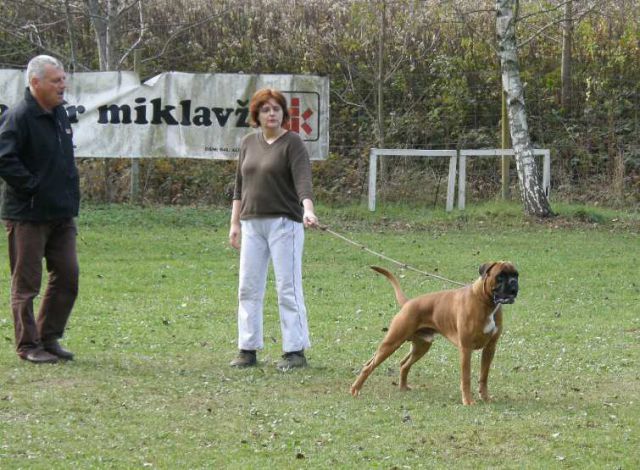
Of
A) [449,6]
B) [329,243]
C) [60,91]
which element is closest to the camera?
[60,91]

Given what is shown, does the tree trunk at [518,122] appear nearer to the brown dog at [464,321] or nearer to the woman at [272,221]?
the woman at [272,221]

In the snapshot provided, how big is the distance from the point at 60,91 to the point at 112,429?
9.55 ft

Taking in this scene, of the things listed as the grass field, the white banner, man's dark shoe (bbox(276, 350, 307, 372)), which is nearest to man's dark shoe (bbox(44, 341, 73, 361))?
the grass field

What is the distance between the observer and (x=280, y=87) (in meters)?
18.8

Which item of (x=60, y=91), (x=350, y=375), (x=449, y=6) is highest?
(x=449, y=6)

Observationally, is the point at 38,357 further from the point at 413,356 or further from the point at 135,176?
the point at 135,176

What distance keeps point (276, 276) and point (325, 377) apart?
0.88 meters

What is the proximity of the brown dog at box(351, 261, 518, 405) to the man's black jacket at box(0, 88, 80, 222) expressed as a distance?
262 centimetres

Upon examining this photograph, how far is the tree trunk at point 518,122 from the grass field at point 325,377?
2.59 meters

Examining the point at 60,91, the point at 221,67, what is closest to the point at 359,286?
the point at 60,91

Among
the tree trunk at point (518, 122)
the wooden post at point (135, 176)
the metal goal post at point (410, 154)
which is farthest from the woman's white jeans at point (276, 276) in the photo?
the wooden post at point (135, 176)

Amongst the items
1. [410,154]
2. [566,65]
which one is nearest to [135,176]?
[410,154]

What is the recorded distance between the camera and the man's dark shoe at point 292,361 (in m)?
8.62

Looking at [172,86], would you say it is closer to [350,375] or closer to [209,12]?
[209,12]
